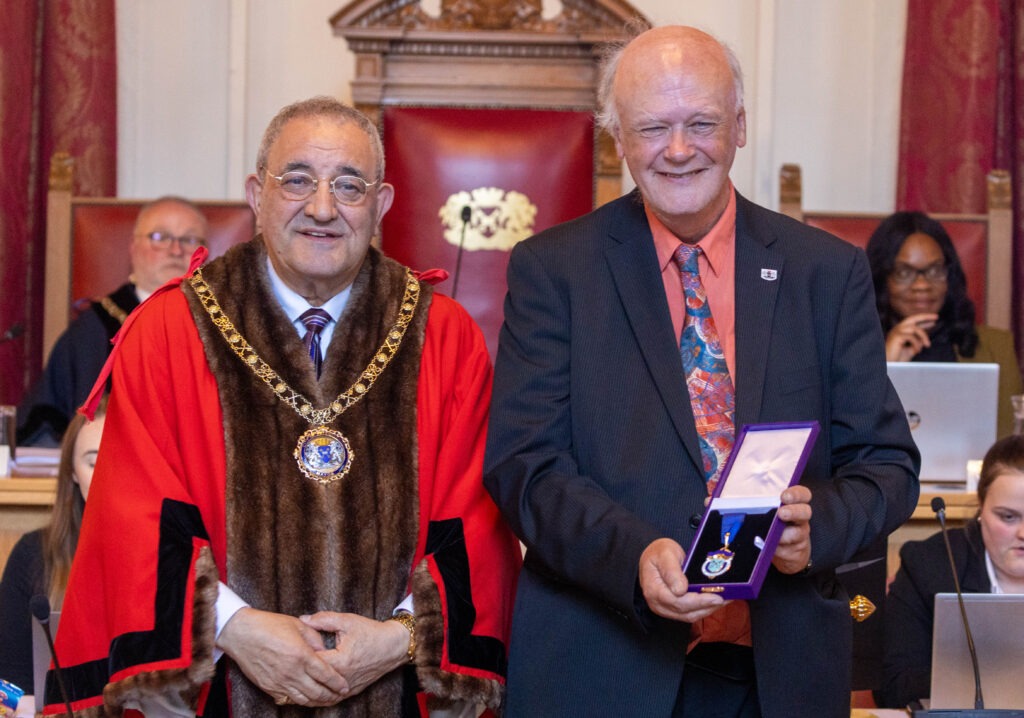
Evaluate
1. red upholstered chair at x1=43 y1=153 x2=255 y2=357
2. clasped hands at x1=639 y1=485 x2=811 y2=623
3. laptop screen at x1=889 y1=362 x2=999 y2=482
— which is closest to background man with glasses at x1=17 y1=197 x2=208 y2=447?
red upholstered chair at x1=43 y1=153 x2=255 y2=357

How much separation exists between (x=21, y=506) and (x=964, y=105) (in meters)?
3.40

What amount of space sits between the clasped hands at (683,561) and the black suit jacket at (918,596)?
47.0 inches

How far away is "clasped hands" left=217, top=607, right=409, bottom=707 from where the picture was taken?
2.03 m

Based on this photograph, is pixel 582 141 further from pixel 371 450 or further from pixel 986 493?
pixel 371 450

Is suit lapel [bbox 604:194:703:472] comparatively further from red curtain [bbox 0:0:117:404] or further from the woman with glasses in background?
red curtain [bbox 0:0:117:404]

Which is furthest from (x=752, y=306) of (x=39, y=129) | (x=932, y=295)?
(x=39, y=129)

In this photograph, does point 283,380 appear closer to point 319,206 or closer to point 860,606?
point 319,206

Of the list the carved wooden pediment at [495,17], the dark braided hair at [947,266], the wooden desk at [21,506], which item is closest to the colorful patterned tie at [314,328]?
the wooden desk at [21,506]

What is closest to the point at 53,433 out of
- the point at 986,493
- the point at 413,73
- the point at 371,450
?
the point at 413,73

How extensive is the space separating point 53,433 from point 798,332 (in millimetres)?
2989

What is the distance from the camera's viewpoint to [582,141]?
4.98 m

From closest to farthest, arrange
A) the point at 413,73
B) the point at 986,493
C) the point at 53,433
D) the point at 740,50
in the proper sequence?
1. the point at 986,493
2. the point at 53,433
3. the point at 413,73
4. the point at 740,50

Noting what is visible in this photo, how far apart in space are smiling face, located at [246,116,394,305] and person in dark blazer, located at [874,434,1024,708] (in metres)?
1.41

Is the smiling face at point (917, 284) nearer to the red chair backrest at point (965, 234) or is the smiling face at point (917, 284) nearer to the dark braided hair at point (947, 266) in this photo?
the dark braided hair at point (947, 266)
